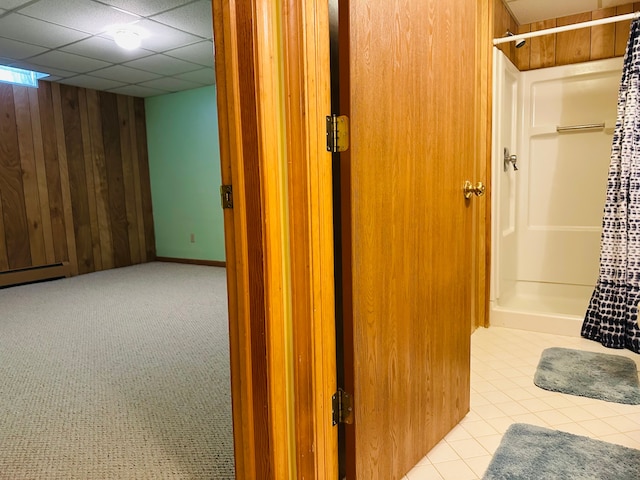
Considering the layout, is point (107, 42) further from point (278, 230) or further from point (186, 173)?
point (278, 230)

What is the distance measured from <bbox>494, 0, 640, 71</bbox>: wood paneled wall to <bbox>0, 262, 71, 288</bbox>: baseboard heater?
4853 millimetres

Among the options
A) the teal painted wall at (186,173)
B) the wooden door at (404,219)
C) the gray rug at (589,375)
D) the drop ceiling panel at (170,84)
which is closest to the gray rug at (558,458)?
the wooden door at (404,219)

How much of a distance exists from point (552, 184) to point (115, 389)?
3.16 metres

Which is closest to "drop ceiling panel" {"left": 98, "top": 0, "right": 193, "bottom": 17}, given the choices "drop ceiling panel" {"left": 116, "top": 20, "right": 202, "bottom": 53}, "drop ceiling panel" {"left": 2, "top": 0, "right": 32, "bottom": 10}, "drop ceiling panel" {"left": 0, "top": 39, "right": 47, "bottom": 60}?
"drop ceiling panel" {"left": 116, "top": 20, "right": 202, "bottom": 53}

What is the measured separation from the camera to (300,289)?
41.6 inches

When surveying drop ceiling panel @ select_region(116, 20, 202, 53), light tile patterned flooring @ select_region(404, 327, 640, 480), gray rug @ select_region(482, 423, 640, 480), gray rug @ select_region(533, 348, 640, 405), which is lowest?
light tile patterned flooring @ select_region(404, 327, 640, 480)

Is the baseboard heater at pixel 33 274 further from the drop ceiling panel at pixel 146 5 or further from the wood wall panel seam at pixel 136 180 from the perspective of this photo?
the drop ceiling panel at pixel 146 5

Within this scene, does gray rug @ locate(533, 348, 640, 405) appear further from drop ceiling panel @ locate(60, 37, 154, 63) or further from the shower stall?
drop ceiling panel @ locate(60, 37, 154, 63)

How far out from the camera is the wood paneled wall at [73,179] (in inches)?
176

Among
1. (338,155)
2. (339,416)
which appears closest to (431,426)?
(339,416)

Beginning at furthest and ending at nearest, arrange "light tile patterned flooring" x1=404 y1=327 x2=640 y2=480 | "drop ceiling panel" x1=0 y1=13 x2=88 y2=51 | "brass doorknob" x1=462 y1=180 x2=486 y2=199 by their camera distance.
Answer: "drop ceiling panel" x1=0 y1=13 x2=88 y2=51, "brass doorknob" x1=462 y1=180 x2=486 y2=199, "light tile patterned flooring" x1=404 y1=327 x2=640 y2=480

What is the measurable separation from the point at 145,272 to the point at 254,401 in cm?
446

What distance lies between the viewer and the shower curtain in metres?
2.29

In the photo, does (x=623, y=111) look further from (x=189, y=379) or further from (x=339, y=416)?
(x=189, y=379)
